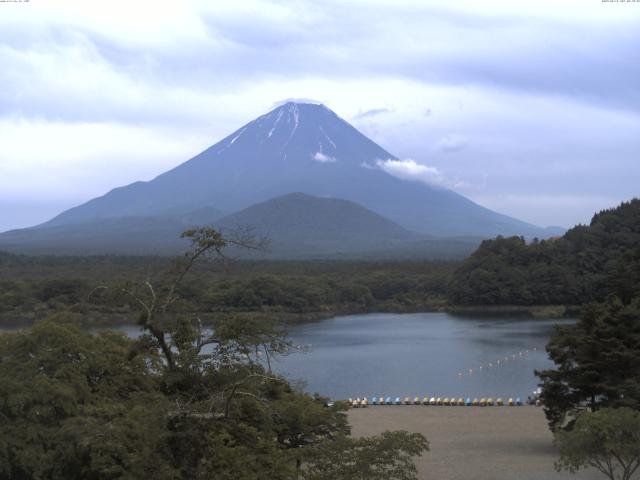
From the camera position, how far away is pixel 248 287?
48.4 meters

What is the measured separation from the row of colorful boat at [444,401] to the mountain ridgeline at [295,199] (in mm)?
97986

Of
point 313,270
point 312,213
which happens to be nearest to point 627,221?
point 313,270

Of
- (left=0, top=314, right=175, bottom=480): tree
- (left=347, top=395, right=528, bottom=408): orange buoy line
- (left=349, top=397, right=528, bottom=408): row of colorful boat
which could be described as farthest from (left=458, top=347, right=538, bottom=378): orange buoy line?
(left=0, top=314, right=175, bottom=480): tree

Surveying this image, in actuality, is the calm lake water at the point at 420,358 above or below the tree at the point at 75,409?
below

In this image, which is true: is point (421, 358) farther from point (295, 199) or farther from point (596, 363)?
point (295, 199)

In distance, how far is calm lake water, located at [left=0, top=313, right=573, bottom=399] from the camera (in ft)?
80.3

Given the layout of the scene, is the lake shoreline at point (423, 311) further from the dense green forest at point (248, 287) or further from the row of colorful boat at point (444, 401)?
the row of colorful boat at point (444, 401)

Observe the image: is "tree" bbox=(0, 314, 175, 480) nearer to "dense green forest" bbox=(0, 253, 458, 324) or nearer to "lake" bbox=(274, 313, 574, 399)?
"lake" bbox=(274, 313, 574, 399)

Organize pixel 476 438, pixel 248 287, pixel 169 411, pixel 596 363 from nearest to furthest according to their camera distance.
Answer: pixel 169 411 → pixel 596 363 → pixel 476 438 → pixel 248 287

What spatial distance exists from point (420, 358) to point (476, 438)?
1427cm

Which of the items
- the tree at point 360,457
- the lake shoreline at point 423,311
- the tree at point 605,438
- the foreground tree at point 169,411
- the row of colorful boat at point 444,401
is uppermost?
the foreground tree at point 169,411

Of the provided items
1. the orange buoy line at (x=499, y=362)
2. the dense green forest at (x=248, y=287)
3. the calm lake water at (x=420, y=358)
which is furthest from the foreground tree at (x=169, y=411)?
the dense green forest at (x=248, y=287)

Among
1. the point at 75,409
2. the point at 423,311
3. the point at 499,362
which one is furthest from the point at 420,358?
the point at 75,409

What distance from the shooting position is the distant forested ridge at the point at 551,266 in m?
50.5
